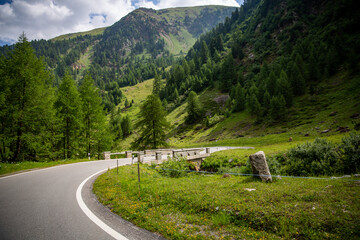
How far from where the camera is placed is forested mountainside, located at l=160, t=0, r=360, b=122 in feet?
209

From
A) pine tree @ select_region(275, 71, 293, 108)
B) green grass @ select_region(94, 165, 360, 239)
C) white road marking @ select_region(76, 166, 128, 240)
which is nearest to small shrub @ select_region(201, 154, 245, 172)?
green grass @ select_region(94, 165, 360, 239)

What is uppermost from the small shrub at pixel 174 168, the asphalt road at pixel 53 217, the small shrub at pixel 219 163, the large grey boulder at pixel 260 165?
the large grey boulder at pixel 260 165

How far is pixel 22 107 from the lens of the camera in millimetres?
16719

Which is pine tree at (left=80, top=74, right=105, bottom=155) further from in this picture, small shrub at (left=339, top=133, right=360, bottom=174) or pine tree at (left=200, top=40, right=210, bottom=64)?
pine tree at (left=200, top=40, right=210, bottom=64)

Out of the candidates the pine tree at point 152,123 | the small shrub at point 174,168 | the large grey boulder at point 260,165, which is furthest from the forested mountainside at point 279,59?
the large grey boulder at point 260,165

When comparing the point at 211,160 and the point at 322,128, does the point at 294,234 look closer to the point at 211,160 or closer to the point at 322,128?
the point at 211,160

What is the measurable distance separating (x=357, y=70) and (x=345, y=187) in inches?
3076

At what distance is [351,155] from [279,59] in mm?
104961

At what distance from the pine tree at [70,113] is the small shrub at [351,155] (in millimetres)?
26691

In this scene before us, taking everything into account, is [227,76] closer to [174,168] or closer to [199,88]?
[199,88]

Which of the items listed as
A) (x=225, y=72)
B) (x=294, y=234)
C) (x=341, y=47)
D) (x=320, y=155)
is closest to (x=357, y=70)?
(x=341, y=47)

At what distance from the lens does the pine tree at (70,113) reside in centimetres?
2200

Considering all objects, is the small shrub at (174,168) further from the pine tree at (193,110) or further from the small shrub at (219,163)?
the pine tree at (193,110)

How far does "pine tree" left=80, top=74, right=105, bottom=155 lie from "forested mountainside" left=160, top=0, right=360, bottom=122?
54252mm
